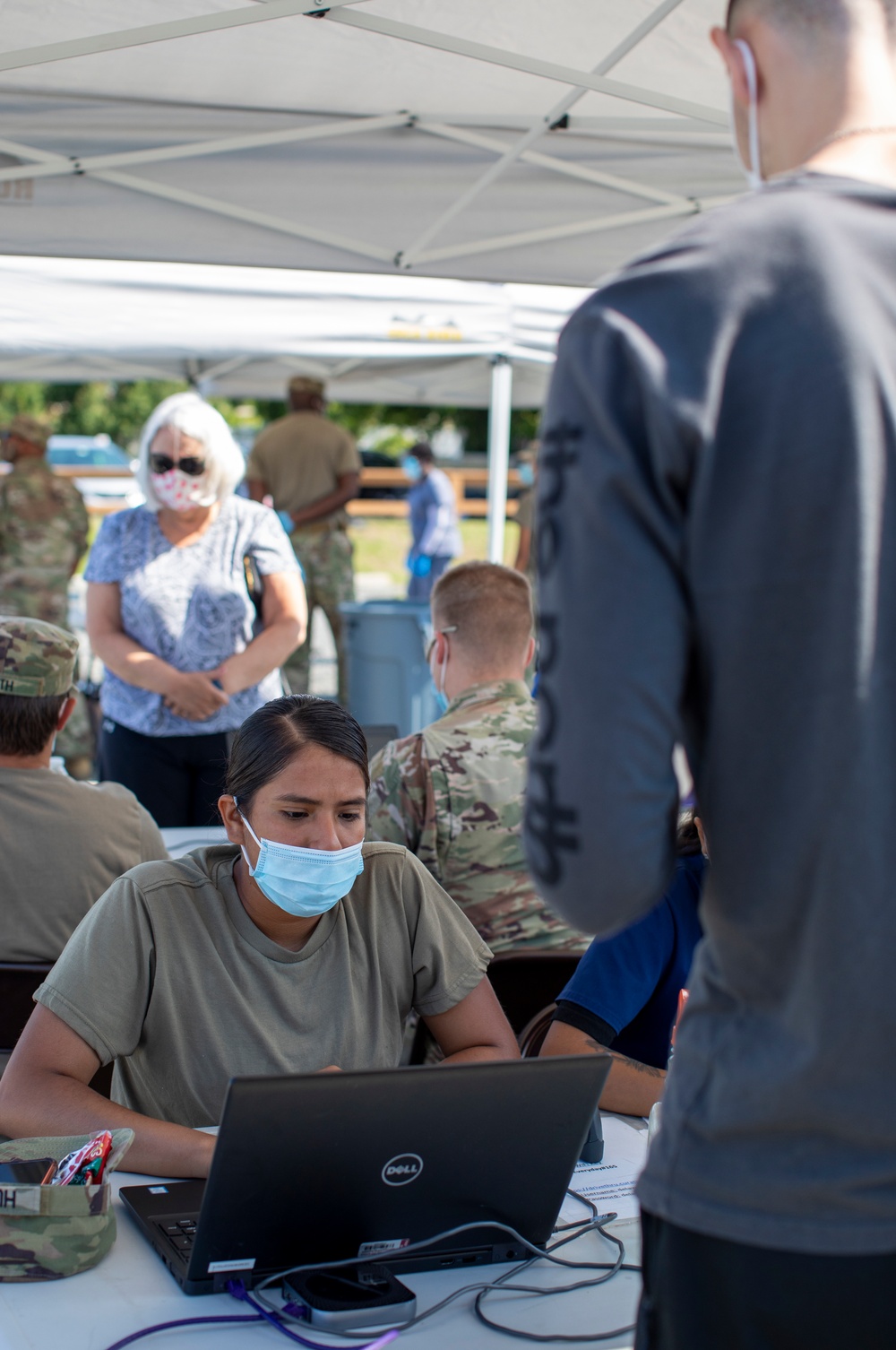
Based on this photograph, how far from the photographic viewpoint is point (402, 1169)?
4.00 ft

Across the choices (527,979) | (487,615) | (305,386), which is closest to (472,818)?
(527,979)

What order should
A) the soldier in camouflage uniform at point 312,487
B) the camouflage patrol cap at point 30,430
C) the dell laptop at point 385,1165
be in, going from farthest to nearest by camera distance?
the soldier in camouflage uniform at point 312,487 → the camouflage patrol cap at point 30,430 → the dell laptop at point 385,1165

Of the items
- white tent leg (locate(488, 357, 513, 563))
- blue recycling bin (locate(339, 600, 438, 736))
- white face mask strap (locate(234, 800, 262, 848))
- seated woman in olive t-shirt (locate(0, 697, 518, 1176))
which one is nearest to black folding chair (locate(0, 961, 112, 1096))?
seated woman in olive t-shirt (locate(0, 697, 518, 1176))

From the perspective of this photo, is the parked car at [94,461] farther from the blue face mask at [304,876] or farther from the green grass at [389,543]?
the blue face mask at [304,876]

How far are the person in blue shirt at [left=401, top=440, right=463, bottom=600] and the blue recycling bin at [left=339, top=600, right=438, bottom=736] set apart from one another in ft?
16.7

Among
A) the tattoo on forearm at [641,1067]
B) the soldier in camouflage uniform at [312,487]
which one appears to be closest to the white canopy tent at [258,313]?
the soldier in camouflage uniform at [312,487]

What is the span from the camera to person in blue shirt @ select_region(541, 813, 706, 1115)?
193cm

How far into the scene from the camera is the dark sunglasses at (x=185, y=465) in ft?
11.6

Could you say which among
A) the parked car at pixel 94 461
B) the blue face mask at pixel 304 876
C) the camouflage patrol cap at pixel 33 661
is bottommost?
the blue face mask at pixel 304 876

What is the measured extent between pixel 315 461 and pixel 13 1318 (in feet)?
21.9

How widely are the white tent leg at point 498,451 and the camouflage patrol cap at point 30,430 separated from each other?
2486 mm

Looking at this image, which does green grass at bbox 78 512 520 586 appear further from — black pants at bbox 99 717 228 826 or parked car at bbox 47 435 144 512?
black pants at bbox 99 717 228 826

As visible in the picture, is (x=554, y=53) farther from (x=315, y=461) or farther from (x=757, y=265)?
(x=315, y=461)

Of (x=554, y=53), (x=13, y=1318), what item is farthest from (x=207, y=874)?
(x=554, y=53)
